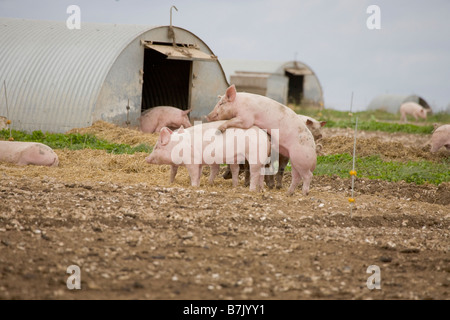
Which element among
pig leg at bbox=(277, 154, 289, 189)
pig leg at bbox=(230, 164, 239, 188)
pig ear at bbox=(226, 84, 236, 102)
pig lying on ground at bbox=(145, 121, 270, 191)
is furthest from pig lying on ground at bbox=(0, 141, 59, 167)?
pig leg at bbox=(277, 154, 289, 189)

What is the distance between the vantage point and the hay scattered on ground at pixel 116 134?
12258 millimetres

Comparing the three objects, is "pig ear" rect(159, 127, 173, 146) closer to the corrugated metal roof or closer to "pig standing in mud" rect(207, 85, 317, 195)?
"pig standing in mud" rect(207, 85, 317, 195)

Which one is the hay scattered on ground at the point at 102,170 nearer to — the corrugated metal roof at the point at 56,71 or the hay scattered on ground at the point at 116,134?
the hay scattered on ground at the point at 116,134

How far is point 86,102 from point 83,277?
9.22 meters

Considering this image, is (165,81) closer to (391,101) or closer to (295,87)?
(295,87)

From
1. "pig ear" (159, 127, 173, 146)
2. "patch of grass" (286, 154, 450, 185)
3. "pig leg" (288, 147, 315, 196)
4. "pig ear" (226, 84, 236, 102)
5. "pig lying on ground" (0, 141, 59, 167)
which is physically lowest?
"patch of grass" (286, 154, 450, 185)

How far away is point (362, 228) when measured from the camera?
21.2 ft

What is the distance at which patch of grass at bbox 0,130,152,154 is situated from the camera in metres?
11.4

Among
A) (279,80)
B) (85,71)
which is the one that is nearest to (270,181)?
(85,71)

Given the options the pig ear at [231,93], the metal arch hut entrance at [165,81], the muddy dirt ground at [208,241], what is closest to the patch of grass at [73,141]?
the muddy dirt ground at [208,241]

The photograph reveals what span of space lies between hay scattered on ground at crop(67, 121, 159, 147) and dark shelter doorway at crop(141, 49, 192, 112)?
4.33 meters

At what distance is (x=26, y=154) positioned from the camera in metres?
9.38

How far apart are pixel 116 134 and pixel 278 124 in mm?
5551
